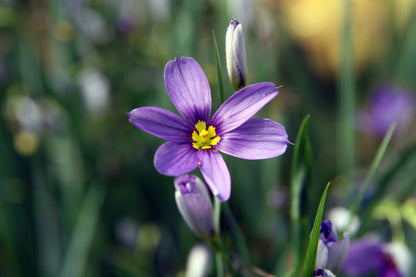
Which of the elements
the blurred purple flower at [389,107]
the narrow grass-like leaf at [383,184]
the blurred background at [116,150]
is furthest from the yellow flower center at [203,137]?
the blurred purple flower at [389,107]

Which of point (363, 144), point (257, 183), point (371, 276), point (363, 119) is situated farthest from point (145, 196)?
point (363, 144)

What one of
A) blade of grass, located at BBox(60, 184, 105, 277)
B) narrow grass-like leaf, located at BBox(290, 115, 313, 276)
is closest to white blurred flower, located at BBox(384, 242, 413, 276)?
narrow grass-like leaf, located at BBox(290, 115, 313, 276)

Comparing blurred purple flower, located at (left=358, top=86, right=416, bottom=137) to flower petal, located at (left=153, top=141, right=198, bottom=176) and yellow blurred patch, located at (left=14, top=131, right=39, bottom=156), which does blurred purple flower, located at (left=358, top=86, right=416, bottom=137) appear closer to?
yellow blurred patch, located at (left=14, top=131, right=39, bottom=156)

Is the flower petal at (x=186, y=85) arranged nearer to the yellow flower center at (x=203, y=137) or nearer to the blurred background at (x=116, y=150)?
the yellow flower center at (x=203, y=137)

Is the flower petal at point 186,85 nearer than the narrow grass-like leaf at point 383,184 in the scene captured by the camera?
Yes

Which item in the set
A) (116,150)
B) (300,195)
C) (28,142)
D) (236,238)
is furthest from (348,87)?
(28,142)

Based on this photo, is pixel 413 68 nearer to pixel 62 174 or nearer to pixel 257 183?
pixel 257 183

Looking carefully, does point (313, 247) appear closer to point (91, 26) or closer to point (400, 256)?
point (400, 256)
